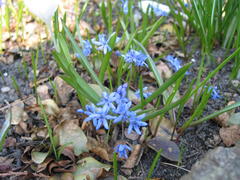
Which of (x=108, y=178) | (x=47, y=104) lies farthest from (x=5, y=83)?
(x=108, y=178)

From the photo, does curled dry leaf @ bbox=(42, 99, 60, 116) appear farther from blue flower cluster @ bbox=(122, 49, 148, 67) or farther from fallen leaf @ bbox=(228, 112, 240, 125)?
fallen leaf @ bbox=(228, 112, 240, 125)

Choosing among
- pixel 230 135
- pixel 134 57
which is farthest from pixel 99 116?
pixel 230 135

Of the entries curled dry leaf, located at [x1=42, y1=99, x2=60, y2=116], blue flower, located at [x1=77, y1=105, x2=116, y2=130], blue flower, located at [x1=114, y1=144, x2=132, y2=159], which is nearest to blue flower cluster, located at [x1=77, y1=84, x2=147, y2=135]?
blue flower, located at [x1=77, y1=105, x2=116, y2=130]

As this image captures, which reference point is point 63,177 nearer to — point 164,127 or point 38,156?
point 38,156

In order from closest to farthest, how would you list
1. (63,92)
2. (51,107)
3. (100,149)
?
(100,149), (51,107), (63,92)

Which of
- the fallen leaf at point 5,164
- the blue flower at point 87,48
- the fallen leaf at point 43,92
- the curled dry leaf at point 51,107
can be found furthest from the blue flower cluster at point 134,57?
the fallen leaf at point 5,164

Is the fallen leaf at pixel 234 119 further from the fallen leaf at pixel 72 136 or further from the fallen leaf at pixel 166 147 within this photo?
the fallen leaf at pixel 72 136

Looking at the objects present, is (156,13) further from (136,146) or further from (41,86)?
(136,146)
